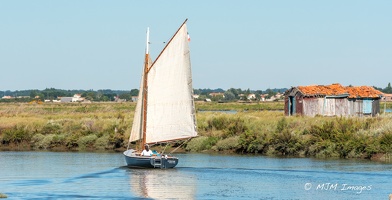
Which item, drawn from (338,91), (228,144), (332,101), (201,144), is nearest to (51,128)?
(201,144)

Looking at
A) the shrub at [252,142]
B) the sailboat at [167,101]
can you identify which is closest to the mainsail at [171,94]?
the sailboat at [167,101]

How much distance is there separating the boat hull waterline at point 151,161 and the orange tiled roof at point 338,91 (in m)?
25.8

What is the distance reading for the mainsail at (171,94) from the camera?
4550 centimetres

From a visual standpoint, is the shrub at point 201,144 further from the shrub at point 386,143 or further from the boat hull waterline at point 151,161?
the shrub at point 386,143

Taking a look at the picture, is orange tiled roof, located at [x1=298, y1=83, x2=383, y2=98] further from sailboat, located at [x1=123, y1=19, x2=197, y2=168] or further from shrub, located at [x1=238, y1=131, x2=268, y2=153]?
sailboat, located at [x1=123, y1=19, x2=197, y2=168]

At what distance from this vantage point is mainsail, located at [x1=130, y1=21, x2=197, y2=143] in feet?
149

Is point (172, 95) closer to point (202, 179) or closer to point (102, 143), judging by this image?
point (202, 179)

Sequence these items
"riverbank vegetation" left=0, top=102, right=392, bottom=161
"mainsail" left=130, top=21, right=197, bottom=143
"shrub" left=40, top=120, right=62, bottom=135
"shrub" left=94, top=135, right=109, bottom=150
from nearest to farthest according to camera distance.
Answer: "mainsail" left=130, top=21, right=197, bottom=143
"riverbank vegetation" left=0, top=102, right=392, bottom=161
"shrub" left=94, top=135, right=109, bottom=150
"shrub" left=40, top=120, right=62, bottom=135

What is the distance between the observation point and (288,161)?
4812 cm

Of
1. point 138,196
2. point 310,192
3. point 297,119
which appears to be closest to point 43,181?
point 138,196

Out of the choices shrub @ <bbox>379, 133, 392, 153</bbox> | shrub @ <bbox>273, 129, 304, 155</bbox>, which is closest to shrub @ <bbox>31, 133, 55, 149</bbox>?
shrub @ <bbox>273, 129, 304, 155</bbox>

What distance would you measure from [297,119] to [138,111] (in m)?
17.2

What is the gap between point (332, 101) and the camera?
68.4 meters

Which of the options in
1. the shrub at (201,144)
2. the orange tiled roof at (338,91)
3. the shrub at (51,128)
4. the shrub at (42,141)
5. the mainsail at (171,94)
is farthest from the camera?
the orange tiled roof at (338,91)
